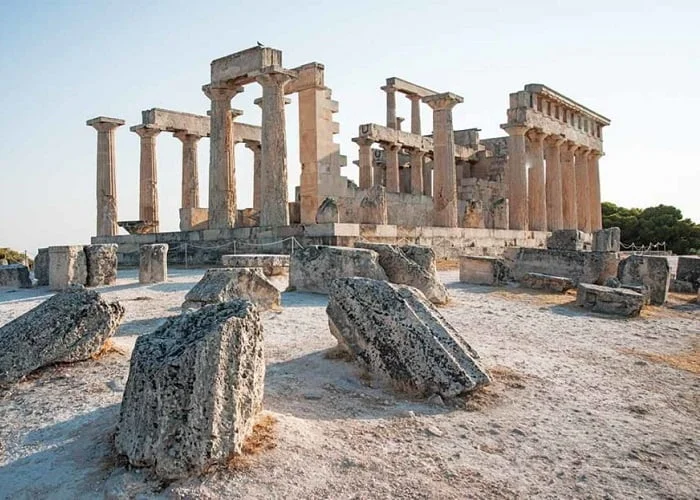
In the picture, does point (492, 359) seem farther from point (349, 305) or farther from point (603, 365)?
point (349, 305)

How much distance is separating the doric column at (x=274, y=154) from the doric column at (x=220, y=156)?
2.06m

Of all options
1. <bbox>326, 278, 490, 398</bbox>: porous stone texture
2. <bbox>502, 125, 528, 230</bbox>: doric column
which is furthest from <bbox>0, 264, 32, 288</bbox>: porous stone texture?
<bbox>502, 125, 528, 230</bbox>: doric column

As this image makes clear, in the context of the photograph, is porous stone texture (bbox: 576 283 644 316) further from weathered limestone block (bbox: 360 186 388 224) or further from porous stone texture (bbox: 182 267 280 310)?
weathered limestone block (bbox: 360 186 388 224)

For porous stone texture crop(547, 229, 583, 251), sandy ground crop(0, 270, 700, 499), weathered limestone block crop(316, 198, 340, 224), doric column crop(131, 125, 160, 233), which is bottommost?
sandy ground crop(0, 270, 700, 499)

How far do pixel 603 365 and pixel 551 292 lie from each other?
526 cm

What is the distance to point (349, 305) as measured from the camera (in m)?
4.93

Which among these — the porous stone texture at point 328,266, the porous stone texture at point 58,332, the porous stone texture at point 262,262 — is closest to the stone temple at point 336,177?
the porous stone texture at point 262,262

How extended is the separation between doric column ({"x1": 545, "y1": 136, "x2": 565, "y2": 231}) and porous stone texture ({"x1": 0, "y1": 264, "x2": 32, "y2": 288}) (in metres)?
21.9

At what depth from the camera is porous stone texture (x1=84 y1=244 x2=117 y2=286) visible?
10.8m

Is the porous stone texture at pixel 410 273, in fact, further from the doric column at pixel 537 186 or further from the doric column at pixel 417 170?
the doric column at pixel 417 170

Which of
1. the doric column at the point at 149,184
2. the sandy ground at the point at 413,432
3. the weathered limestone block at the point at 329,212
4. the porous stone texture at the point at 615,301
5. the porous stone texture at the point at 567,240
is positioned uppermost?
the doric column at the point at 149,184

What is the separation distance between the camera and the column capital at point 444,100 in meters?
20.8

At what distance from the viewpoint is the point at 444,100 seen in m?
20.9

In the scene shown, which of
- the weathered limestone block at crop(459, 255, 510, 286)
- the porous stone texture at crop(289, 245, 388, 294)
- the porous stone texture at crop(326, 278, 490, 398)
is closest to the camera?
the porous stone texture at crop(326, 278, 490, 398)
